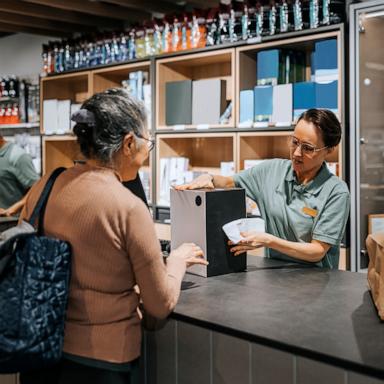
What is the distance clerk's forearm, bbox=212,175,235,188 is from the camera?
2.50m

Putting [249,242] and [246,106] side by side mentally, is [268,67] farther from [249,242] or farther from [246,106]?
[249,242]

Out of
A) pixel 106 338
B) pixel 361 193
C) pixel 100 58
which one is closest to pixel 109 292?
pixel 106 338

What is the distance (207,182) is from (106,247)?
0.95 meters

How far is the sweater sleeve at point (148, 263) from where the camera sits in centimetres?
136

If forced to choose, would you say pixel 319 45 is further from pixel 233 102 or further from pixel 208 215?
pixel 208 215

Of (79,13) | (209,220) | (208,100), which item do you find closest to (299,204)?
(209,220)

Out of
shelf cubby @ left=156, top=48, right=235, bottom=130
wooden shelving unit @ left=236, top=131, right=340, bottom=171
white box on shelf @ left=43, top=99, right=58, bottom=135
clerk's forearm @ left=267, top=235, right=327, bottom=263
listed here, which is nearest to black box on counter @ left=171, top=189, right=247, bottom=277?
clerk's forearm @ left=267, top=235, right=327, bottom=263

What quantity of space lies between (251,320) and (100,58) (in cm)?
394

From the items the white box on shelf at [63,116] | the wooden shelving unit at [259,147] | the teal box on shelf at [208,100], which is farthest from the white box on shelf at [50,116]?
the wooden shelving unit at [259,147]

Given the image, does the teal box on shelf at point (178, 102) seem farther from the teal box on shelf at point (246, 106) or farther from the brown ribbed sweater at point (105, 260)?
the brown ribbed sweater at point (105, 260)

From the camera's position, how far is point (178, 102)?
4387 millimetres

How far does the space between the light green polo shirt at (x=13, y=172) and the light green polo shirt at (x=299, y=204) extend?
7.74ft

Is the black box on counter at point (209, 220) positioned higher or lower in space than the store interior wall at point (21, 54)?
lower

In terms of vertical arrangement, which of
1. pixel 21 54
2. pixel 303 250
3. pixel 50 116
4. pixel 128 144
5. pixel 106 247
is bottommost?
pixel 303 250
